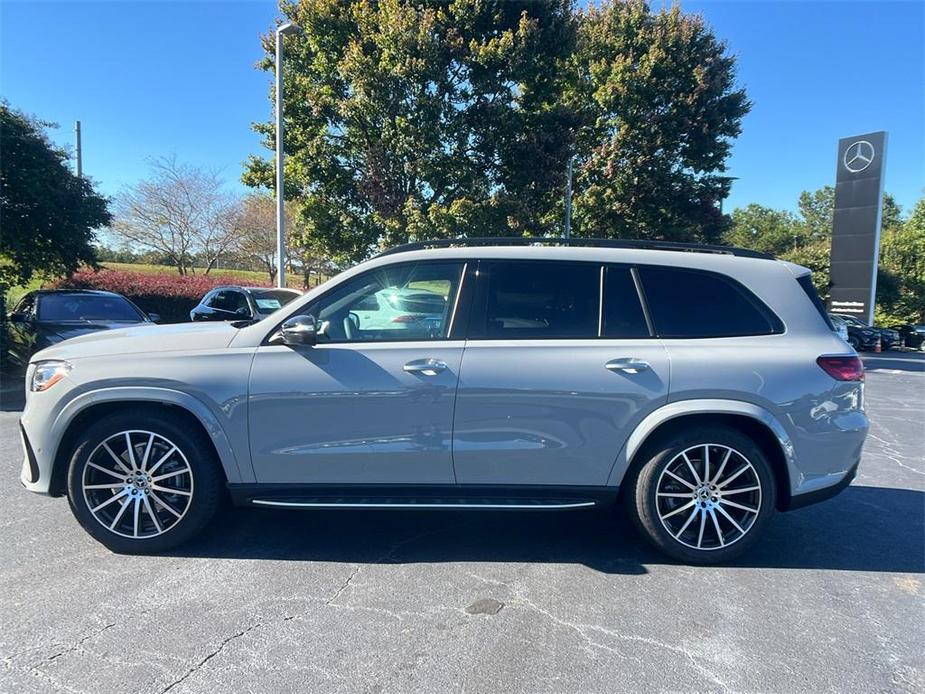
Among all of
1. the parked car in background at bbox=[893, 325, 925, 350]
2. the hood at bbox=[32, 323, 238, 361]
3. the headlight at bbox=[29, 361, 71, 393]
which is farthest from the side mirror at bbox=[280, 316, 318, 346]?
the parked car in background at bbox=[893, 325, 925, 350]

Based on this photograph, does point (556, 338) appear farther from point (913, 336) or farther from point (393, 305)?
point (913, 336)

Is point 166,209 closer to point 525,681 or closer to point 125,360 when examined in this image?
point 125,360

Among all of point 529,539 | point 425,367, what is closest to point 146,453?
point 425,367

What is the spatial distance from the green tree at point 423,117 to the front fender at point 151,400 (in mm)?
10943

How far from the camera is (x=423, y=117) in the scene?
537 inches

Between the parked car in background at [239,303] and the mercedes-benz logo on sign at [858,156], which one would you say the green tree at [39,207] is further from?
the mercedes-benz logo on sign at [858,156]

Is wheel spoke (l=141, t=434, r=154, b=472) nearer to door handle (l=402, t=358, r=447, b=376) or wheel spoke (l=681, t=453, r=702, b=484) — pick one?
door handle (l=402, t=358, r=447, b=376)

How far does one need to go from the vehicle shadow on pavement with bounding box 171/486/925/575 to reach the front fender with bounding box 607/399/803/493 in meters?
0.73

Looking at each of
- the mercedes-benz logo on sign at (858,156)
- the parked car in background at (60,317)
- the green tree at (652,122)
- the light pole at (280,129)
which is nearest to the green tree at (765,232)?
the mercedes-benz logo on sign at (858,156)

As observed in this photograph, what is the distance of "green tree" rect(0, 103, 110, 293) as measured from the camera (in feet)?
35.9

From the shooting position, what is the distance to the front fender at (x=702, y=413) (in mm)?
3453

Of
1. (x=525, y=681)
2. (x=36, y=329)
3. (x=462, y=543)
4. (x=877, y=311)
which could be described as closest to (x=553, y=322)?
(x=462, y=543)

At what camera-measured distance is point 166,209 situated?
30297mm

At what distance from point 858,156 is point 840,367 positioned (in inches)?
1103
